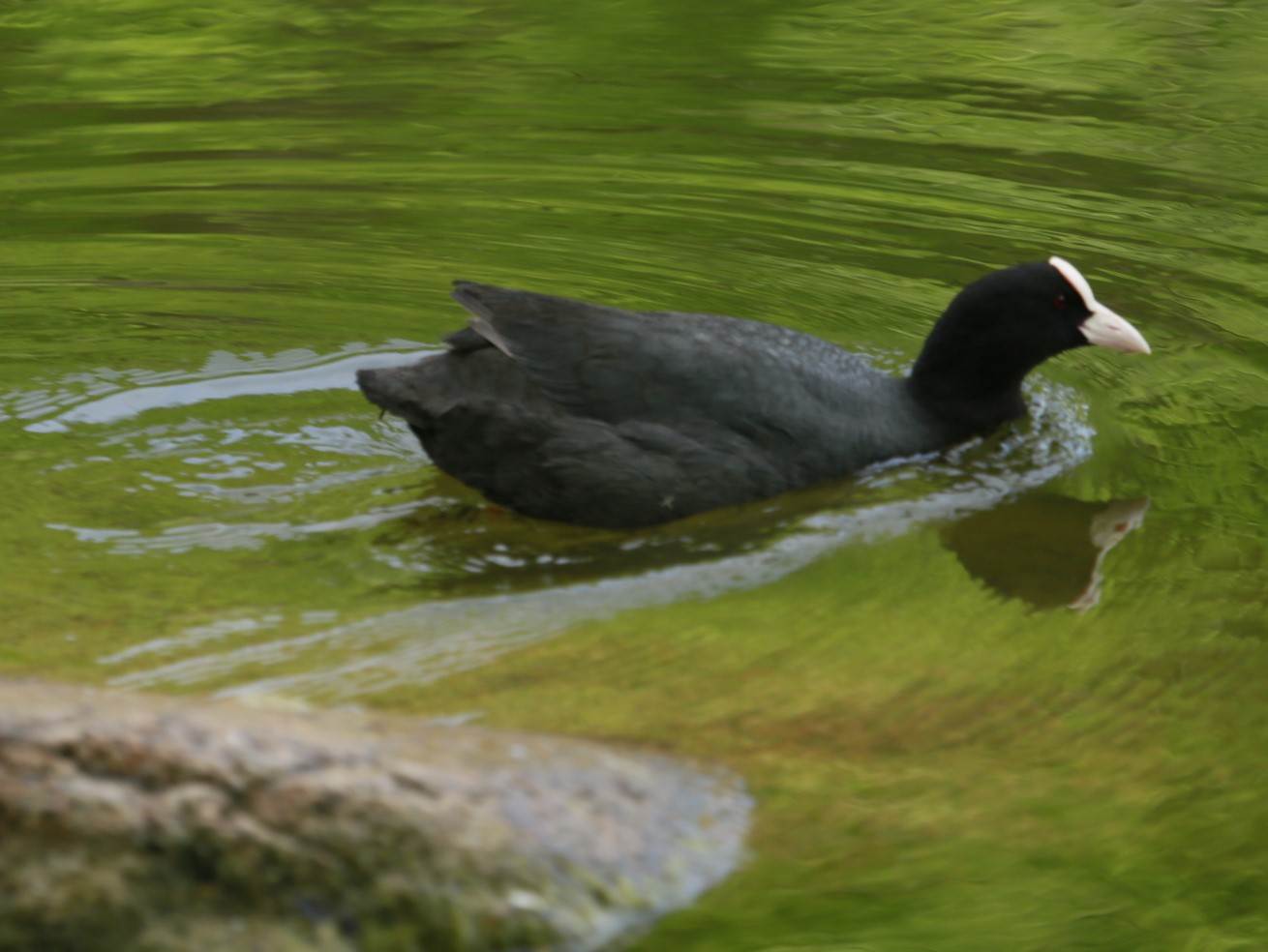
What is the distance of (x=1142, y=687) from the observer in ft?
12.3

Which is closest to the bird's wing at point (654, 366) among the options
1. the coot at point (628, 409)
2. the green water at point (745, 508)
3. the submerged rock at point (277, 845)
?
the coot at point (628, 409)

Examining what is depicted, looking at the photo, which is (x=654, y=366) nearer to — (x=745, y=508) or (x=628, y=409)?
(x=628, y=409)

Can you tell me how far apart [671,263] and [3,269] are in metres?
2.60

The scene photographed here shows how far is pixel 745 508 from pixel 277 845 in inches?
84.0

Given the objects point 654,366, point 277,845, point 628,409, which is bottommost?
point 277,845

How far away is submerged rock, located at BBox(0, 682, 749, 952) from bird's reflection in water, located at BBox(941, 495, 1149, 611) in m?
1.61

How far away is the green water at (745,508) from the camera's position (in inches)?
130

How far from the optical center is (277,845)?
270 centimetres

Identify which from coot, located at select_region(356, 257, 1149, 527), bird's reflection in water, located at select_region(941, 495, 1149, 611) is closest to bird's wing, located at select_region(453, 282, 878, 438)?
coot, located at select_region(356, 257, 1149, 527)

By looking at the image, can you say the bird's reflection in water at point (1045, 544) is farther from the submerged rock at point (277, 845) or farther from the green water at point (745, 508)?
the submerged rock at point (277, 845)

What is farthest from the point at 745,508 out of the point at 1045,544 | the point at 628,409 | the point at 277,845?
the point at 277,845

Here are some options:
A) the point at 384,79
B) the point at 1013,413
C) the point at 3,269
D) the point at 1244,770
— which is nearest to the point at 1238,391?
the point at 1013,413

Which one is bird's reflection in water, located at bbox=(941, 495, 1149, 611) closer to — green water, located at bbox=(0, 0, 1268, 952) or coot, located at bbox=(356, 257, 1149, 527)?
green water, located at bbox=(0, 0, 1268, 952)

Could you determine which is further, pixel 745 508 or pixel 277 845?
pixel 745 508
